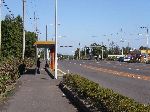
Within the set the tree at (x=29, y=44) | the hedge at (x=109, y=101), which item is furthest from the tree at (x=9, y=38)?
the tree at (x=29, y=44)

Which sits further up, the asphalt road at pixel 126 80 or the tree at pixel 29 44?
the tree at pixel 29 44

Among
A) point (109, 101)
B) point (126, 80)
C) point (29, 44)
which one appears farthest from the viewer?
point (29, 44)

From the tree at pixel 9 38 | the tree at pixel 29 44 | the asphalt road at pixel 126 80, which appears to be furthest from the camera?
the tree at pixel 29 44

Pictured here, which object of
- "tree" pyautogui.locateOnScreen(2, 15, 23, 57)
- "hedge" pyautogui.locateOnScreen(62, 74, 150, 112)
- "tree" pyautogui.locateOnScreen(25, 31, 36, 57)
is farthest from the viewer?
"tree" pyautogui.locateOnScreen(25, 31, 36, 57)

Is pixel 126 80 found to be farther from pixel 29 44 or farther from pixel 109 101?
pixel 29 44

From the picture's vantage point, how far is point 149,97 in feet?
64.8

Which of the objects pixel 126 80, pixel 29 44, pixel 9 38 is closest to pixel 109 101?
pixel 126 80

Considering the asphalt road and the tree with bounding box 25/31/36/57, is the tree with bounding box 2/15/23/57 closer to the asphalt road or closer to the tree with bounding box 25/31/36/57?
the asphalt road

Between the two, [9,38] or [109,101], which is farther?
[9,38]

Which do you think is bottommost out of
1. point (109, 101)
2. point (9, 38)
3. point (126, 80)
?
point (126, 80)

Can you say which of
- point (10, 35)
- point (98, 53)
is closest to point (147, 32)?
point (10, 35)

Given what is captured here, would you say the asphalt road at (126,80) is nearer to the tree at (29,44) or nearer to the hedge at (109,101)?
the hedge at (109,101)

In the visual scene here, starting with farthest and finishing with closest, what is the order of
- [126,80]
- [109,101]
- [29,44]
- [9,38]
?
1. [29,44]
2. [9,38]
3. [126,80]
4. [109,101]

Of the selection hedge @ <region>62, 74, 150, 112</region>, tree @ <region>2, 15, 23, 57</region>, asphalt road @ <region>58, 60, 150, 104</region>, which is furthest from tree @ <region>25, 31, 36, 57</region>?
hedge @ <region>62, 74, 150, 112</region>
